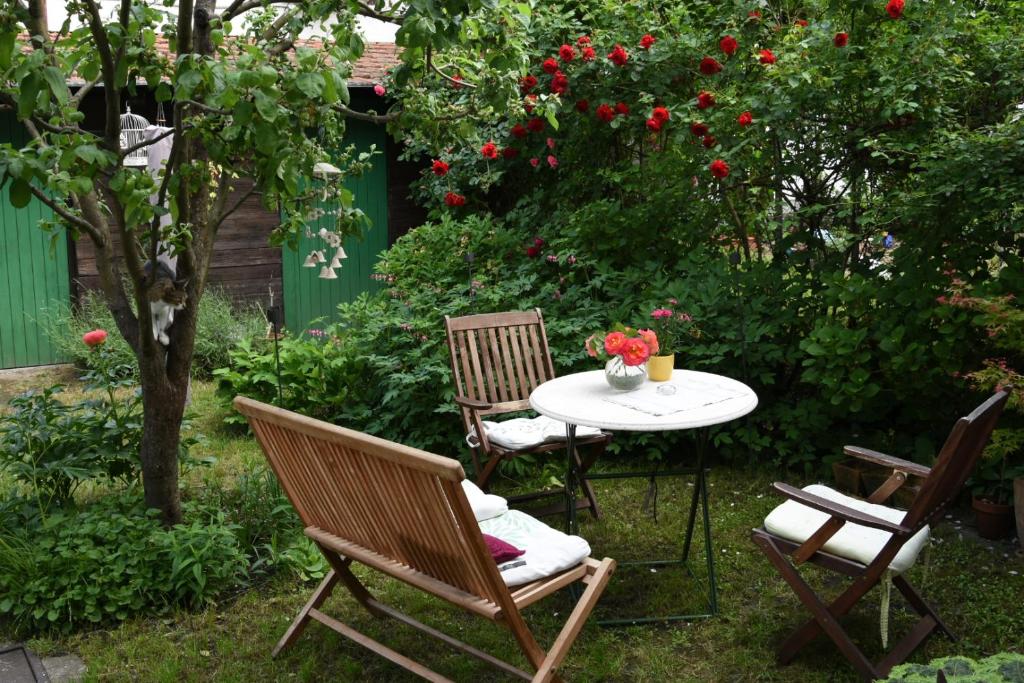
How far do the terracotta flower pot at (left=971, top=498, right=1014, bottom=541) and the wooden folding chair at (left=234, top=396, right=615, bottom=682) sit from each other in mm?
2248

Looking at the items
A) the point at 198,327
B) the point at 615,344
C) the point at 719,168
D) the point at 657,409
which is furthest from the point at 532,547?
the point at 198,327

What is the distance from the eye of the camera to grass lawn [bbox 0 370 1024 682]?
3.47 meters

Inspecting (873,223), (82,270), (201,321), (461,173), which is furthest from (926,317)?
(82,270)

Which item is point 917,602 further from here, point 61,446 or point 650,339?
point 61,446

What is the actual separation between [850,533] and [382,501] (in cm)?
167

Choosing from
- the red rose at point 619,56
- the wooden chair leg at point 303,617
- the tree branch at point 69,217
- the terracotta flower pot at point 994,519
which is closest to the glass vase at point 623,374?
the wooden chair leg at point 303,617

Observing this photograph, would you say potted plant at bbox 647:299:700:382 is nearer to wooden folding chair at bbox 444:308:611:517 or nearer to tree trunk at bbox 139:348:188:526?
wooden folding chair at bbox 444:308:611:517

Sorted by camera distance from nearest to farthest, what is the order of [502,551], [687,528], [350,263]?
[502,551] < [687,528] < [350,263]

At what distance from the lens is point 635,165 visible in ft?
21.9

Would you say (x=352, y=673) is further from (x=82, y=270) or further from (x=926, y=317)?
(x=82, y=270)

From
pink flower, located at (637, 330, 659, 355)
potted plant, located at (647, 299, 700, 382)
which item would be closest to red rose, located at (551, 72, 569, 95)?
potted plant, located at (647, 299, 700, 382)

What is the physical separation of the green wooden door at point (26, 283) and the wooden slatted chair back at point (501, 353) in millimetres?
4957

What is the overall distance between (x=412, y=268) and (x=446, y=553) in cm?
395

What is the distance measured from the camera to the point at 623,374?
162 inches
